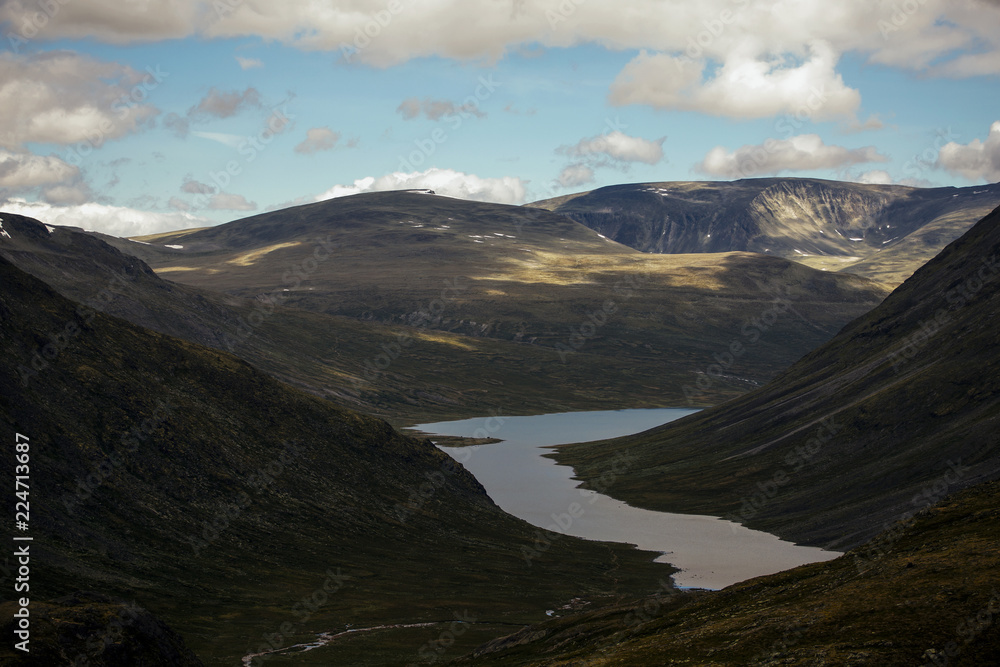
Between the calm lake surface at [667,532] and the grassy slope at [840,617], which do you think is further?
the calm lake surface at [667,532]

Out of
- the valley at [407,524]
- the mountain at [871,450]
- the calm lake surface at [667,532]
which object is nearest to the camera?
the valley at [407,524]

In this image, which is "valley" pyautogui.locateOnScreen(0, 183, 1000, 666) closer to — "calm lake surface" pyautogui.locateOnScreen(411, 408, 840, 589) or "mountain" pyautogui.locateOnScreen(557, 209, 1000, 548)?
"mountain" pyautogui.locateOnScreen(557, 209, 1000, 548)

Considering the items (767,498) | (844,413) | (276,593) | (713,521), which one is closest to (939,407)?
(844,413)

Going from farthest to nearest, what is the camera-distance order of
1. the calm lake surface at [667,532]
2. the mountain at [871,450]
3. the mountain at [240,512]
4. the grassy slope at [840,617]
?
the mountain at [871,450]
the calm lake surface at [667,532]
the mountain at [240,512]
the grassy slope at [840,617]

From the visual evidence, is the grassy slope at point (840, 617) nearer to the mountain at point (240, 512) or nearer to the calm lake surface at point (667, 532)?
the mountain at point (240, 512)

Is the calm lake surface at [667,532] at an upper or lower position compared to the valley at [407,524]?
lower

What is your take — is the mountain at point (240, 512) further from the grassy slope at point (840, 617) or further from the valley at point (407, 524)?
the grassy slope at point (840, 617)

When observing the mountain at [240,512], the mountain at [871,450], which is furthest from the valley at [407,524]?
the mountain at [871,450]

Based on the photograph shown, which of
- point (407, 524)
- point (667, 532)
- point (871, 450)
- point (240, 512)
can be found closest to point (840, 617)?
point (240, 512)

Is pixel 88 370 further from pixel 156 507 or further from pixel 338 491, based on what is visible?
pixel 338 491
